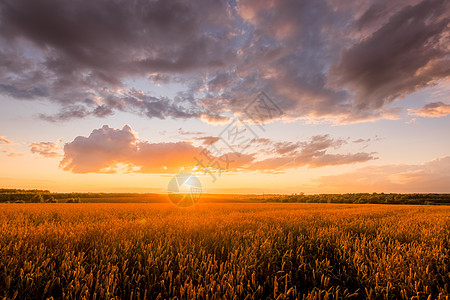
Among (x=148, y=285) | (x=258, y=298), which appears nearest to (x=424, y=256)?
(x=258, y=298)

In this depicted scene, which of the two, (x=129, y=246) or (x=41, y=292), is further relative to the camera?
(x=129, y=246)

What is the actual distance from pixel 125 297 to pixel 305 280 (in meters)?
2.13

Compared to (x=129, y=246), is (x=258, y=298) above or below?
below

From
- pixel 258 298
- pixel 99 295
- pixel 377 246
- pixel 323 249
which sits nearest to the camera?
pixel 99 295

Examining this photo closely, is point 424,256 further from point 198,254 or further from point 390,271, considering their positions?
point 198,254

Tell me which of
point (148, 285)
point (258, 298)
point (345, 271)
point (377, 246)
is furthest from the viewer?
point (377, 246)

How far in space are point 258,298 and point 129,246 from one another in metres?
2.09

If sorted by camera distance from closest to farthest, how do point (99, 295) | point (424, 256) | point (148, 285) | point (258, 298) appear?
point (99, 295)
point (258, 298)
point (148, 285)
point (424, 256)

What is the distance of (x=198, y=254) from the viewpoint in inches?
134

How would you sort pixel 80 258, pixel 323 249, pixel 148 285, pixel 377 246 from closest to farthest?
pixel 148 285, pixel 80 258, pixel 323 249, pixel 377 246

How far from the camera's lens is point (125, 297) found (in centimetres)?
237

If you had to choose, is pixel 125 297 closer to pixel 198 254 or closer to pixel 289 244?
pixel 198 254

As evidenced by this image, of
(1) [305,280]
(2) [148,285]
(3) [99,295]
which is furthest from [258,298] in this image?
(3) [99,295]

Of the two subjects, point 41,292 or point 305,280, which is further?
point 305,280
